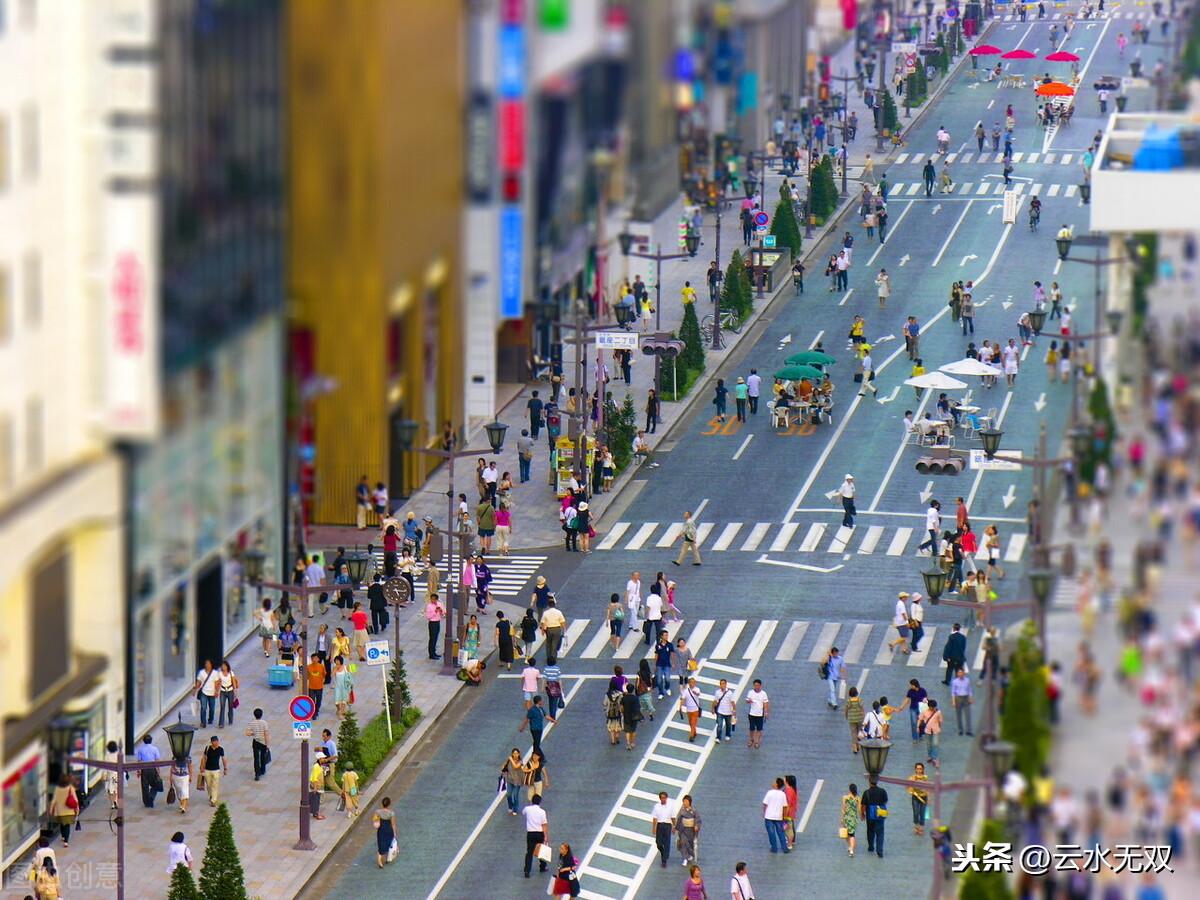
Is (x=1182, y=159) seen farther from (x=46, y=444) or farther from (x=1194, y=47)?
(x=46, y=444)

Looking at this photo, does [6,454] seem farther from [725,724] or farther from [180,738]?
[725,724]

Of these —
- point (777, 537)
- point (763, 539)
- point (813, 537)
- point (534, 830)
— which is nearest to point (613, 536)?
point (763, 539)

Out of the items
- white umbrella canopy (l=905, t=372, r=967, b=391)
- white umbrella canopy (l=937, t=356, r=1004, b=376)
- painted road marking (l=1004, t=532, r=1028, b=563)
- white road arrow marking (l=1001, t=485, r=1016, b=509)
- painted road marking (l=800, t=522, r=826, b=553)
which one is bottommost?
painted road marking (l=800, t=522, r=826, b=553)

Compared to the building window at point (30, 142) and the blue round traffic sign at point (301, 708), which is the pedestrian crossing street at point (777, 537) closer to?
the blue round traffic sign at point (301, 708)

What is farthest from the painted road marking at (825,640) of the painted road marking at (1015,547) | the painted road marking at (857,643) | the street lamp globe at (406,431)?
the street lamp globe at (406,431)

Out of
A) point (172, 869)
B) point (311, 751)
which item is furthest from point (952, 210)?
point (172, 869)

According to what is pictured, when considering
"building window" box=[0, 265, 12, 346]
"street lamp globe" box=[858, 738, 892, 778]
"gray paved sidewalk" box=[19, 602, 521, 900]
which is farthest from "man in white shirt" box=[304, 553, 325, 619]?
"building window" box=[0, 265, 12, 346]

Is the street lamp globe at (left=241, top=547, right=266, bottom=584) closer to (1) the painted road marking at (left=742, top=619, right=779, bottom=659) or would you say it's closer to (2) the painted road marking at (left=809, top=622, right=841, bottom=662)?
(1) the painted road marking at (left=742, top=619, right=779, bottom=659)
